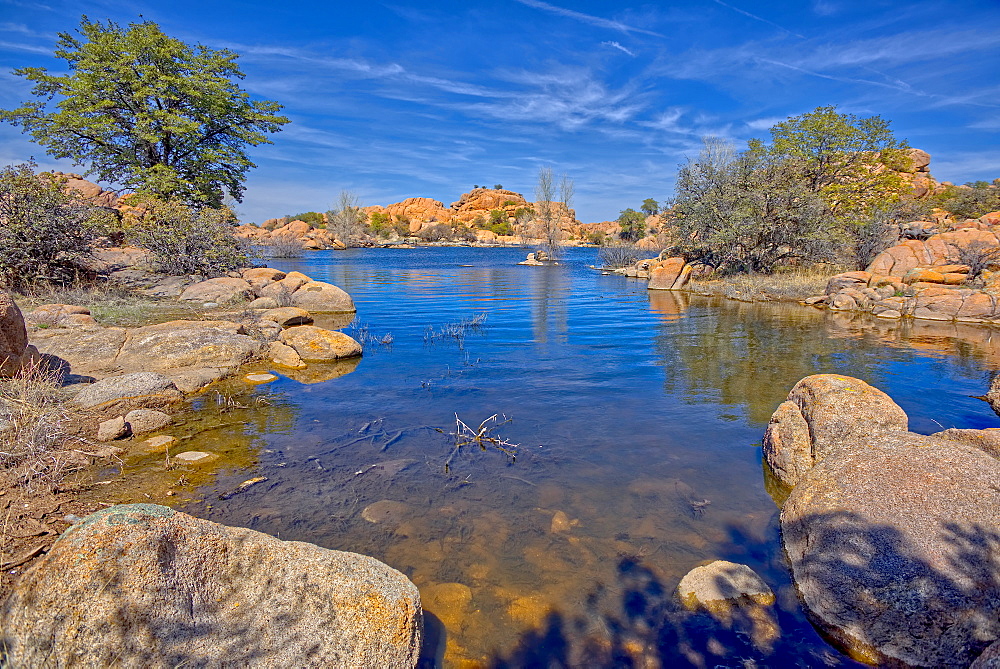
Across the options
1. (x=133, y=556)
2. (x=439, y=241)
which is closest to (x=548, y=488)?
(x=133, y=556)

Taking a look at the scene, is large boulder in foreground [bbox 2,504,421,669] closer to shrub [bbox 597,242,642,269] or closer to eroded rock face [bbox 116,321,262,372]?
eroded rock face [bbox 116,321,262,372]

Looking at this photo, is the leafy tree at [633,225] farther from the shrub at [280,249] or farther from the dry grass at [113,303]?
the dry grass at [113,303]

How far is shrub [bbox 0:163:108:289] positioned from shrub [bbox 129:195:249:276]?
2.70 meters

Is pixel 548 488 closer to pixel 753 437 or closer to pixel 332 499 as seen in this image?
pixel 332 499

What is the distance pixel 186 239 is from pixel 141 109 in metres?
9.64

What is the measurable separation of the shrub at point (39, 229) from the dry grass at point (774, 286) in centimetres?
2322

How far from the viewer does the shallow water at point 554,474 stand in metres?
3.49

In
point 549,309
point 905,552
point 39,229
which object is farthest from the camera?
point 549,309

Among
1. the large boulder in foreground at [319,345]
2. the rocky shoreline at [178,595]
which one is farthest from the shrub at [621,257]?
the rocky shoreline at [178,595]

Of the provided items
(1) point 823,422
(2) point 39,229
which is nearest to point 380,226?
(2) point 39,229

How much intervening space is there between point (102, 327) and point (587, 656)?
11029mm

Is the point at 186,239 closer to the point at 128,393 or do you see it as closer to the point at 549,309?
the point at 128,393

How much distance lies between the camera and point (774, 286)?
2127cm

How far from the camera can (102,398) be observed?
6.39 metres
